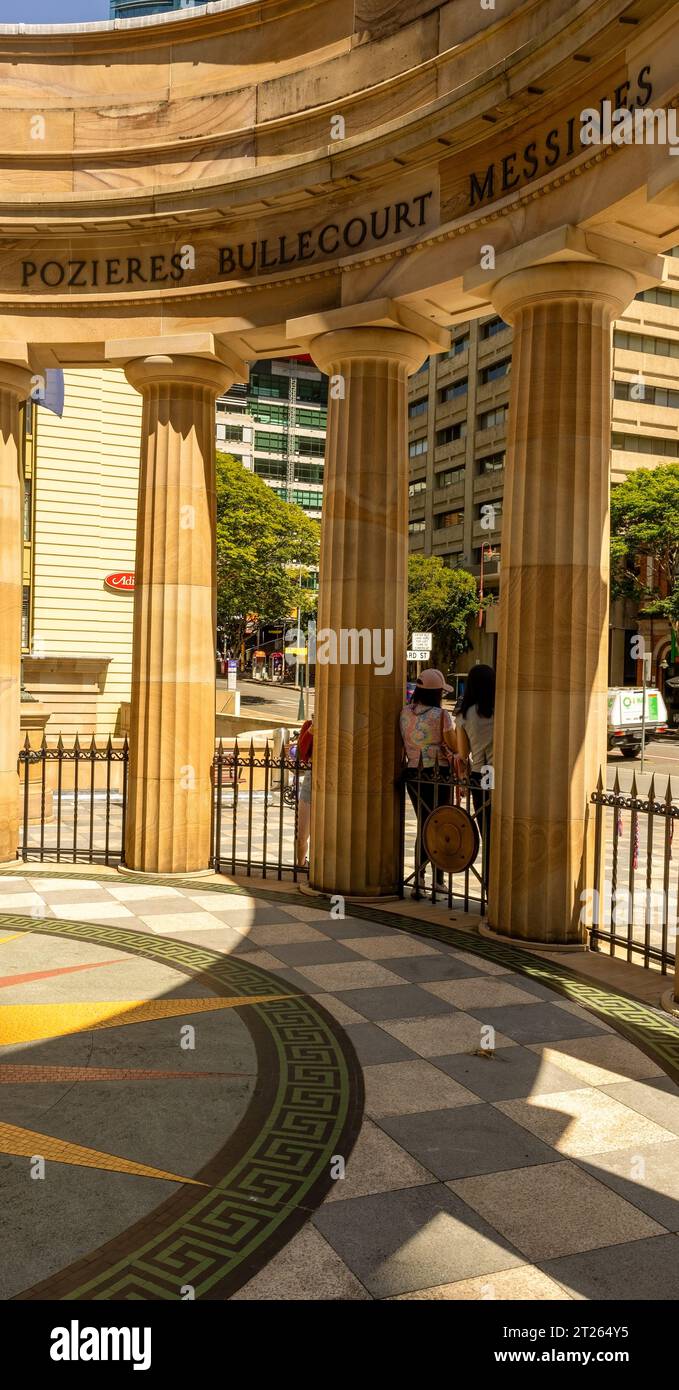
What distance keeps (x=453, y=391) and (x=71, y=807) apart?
188 ft

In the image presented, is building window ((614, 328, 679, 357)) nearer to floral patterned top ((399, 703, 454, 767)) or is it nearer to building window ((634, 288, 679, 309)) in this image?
building window ((634, 288, 679, 309))

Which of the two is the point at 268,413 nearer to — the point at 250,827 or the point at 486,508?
the point at 486,508

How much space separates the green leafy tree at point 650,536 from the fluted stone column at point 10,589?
3721 centimetres

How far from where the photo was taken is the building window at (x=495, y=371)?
62.6 metres

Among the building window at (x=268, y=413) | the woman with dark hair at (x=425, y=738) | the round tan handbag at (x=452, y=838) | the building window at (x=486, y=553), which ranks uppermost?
the building window at (x=268, y=413)

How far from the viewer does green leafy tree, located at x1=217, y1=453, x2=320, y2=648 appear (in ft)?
161

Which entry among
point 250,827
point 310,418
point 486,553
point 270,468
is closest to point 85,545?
point 250,827

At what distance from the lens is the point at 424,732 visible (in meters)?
9.95

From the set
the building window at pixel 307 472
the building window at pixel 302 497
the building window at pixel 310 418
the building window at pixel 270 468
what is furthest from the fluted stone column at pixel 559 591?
the building window at pixel 310 418

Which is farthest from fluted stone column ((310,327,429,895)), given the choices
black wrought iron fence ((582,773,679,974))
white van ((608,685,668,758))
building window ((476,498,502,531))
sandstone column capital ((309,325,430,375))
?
building window ((476,498,502,531))

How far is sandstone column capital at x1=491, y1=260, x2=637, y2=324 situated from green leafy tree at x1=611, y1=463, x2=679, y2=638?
123ft

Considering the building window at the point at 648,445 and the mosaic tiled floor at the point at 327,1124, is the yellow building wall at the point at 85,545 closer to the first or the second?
the mosaic tiled floor at the point at 327,1124
